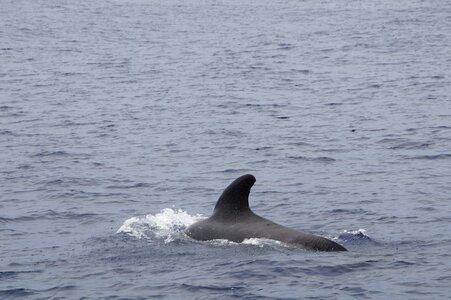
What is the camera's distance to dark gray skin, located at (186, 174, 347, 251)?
50.1ft

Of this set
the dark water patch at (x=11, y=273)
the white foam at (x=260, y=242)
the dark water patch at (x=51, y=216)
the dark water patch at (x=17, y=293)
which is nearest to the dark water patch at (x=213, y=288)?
the white foam at (x=260, y=242)

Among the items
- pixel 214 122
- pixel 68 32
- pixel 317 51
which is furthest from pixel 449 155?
pixel 68 32

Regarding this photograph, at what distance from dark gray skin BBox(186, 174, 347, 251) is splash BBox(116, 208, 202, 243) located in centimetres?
52

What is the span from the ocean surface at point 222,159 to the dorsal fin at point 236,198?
74 cm

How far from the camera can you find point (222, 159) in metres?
24.0

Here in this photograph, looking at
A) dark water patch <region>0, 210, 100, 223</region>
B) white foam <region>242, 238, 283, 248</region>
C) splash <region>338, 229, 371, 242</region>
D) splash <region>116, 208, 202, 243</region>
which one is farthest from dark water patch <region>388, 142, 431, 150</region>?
white foam <region>242, 238, 283, 248</region>

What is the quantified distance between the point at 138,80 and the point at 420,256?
25.1 metres

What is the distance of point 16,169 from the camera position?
914 inches

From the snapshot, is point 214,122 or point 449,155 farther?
point 214,122

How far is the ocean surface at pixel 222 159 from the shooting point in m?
14.2

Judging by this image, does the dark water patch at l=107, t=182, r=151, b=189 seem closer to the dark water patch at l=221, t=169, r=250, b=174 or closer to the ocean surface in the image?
the ocean surface

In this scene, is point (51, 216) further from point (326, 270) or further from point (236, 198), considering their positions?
point (326, 270)

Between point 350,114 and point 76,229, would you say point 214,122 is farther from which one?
point 76,229

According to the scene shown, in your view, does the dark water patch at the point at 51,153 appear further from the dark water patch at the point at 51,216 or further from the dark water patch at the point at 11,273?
the dark water patch at the point at 11,273
